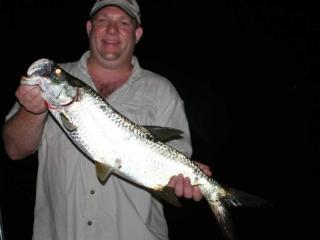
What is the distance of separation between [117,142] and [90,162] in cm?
31

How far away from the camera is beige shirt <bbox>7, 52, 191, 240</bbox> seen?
2.61 metres

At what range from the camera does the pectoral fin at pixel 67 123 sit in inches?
93.0

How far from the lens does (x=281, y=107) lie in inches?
762

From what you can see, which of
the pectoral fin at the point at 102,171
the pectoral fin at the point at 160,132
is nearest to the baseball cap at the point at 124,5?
the pectoral fin at the point at 160,132

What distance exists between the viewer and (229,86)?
72.3ft

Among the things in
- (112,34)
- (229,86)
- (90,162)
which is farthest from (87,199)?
(229,86)

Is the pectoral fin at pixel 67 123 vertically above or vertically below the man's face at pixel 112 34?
below

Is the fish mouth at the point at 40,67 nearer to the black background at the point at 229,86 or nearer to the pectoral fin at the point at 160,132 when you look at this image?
the pectoral fin at the point at 160,132

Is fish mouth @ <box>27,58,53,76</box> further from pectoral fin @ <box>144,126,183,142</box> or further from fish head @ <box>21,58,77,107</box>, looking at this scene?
pectoral fin @ <box>144,126,183,142</box>

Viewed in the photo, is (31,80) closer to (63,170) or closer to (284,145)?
(63,170)

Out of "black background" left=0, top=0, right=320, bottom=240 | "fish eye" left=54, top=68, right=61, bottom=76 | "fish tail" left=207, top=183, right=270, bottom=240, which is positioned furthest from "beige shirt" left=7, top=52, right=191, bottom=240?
"black background" left=0, top=0, right=320, bottom=240

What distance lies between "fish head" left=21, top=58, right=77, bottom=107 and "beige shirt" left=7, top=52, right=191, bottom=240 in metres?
0.46

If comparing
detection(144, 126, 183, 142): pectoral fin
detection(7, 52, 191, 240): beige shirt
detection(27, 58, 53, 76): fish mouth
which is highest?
detection(27, 58, 53, 76): fish mouth

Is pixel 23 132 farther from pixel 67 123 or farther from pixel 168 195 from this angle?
pixel 168 195
